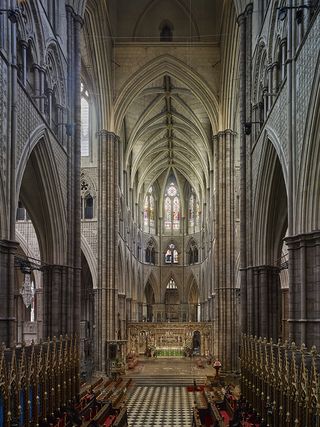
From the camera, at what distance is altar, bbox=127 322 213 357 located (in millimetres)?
43062

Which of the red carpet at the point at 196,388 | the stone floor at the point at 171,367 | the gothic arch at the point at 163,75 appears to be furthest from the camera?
the gothic arch at the point at 163,75

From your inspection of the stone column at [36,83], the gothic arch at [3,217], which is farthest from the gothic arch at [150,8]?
the gothic arch at [3,217]

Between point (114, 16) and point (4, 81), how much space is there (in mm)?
22272

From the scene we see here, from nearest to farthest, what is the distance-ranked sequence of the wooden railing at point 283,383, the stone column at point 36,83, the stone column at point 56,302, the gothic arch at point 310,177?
1. the wooden railing at point 283,383
2. the gothic arch at point 310,177
3. the stone column at point 36,83
4. the stone column at point 56,302

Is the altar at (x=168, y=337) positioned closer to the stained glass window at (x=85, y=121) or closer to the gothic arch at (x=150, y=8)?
the stained glass window at (x=85, y=121)

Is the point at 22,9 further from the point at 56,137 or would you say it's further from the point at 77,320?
the point at 77,320

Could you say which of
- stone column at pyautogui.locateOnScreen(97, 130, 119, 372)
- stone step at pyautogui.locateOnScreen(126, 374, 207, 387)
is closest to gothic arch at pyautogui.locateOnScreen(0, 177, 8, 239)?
stone step at pyautogui.locateOnScreen(126, 374, 207, 387)

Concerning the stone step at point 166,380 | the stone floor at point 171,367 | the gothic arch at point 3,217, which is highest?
the gothic arch at point 3,217

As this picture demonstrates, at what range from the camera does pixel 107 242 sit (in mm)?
35656

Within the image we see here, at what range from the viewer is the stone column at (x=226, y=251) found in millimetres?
34406

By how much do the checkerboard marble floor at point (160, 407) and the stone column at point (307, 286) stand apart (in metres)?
6.69

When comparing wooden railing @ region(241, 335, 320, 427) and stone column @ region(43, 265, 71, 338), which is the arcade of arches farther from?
wooden railing @ region(241, 335, 320, 427)

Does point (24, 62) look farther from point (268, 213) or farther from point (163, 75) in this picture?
point (163, 75)

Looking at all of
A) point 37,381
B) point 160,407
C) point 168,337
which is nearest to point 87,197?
point 168,337
